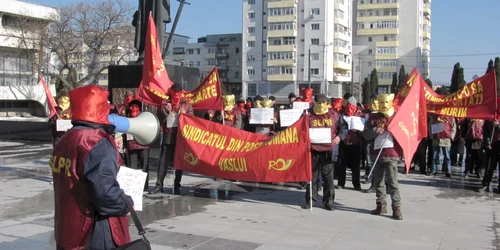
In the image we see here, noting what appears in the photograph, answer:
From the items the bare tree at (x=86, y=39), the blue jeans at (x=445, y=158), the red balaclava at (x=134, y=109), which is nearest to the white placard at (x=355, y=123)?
the blue jeans at (x=445, y=158)

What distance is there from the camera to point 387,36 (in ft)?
321

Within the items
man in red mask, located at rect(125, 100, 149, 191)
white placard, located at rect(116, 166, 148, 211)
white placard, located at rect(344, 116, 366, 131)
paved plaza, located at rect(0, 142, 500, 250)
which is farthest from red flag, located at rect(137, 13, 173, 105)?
white placard, located at rect(116, 166, 148, 211)

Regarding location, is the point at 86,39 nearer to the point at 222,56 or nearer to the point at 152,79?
the point at 152,79

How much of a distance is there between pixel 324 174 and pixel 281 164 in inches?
28.5

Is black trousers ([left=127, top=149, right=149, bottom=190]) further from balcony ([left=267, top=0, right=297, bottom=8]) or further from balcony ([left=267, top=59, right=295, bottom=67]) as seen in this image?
balcony ([left=267, top=0, right=297, bottom=8])

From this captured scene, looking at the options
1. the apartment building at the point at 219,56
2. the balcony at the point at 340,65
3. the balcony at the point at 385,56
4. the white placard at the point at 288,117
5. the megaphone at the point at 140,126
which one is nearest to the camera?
the megaphone at the point at 140,126

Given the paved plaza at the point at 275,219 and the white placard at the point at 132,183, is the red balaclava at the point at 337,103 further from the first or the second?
the white placard at the point at 132,183

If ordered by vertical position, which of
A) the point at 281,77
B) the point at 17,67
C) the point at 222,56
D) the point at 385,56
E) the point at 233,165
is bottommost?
the point at 233,165

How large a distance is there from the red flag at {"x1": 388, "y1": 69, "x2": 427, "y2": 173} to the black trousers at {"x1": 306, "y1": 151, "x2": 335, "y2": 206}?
1171 millimetres

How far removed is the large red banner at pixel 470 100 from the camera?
9.80 metres

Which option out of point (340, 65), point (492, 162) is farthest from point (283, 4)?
point (492, 162)

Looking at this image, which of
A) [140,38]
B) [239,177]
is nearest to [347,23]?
[140,38]

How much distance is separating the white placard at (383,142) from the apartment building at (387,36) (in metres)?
89.9

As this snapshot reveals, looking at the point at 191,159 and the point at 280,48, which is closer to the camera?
the point at 191,159
